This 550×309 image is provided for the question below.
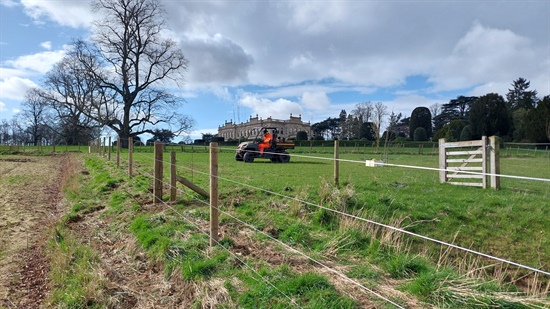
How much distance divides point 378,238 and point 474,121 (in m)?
53.4

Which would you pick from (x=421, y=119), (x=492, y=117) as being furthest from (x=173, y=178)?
(x=421, y=119)

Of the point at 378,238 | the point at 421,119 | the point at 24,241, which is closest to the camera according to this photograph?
the point at 378,238

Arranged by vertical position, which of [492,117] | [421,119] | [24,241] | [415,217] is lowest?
[24,241]

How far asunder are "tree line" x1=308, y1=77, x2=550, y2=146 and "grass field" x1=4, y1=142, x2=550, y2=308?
20.5 meters

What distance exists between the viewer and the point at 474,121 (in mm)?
51594

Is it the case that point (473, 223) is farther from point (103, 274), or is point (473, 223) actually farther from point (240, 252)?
point (103, 274)

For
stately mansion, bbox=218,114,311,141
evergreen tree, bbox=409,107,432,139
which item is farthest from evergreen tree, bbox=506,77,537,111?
stately mansion, bbox=218,114,311,141

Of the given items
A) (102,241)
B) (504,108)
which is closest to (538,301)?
(102,241)

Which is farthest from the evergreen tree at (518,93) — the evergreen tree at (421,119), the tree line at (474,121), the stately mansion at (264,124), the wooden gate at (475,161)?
the wooden gate at (475,161)

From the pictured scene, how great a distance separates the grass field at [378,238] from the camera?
3.57 m

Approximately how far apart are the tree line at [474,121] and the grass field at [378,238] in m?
20.5

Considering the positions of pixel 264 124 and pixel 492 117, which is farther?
pixel 264 124

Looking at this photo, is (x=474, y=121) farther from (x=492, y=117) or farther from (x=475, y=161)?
(x=475, y=161)

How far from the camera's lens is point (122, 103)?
43.4m
